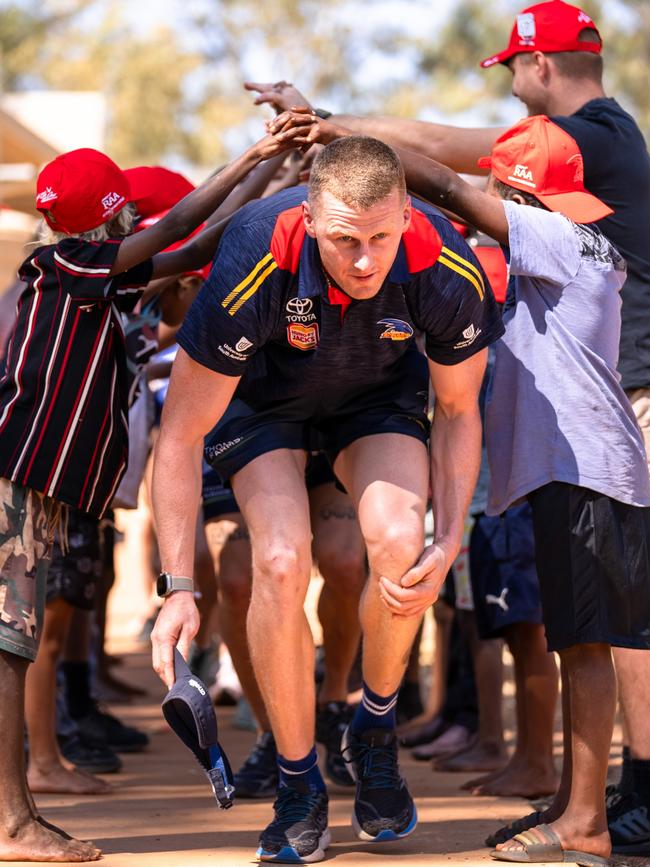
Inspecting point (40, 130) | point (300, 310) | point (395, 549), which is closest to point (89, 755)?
point (395, 549)

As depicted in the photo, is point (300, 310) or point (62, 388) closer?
point (300, 310)

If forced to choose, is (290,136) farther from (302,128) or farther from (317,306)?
(317,306)

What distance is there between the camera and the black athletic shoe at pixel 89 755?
222 inches

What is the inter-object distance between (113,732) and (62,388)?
8.43 ft

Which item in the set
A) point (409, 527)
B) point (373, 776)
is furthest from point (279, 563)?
point (373, 776)

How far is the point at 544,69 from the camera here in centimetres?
512

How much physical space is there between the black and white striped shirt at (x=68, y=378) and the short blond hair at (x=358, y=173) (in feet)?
2.67

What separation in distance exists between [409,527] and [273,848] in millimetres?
1019

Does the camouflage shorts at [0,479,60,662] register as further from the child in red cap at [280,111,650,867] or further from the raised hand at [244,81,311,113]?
the raised hand at [244,81,311,113]

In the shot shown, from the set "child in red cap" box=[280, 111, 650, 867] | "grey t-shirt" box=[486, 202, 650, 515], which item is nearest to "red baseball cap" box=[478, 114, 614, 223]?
"child in red cap" box=[280, 111, 650, 867]

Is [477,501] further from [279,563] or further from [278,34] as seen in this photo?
[278,34]

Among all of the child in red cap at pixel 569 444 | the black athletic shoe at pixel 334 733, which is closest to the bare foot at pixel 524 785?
the black athletic shoe at pixel 334 733

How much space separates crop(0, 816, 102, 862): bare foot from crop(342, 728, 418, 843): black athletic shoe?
2.66 ft

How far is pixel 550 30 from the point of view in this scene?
16.8 feet
